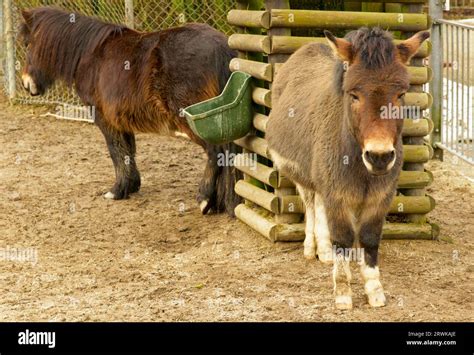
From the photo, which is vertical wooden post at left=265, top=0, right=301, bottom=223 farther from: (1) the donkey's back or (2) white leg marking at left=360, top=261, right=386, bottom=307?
(2) white leg marking at left=360, top=261, right=386, bottom=307

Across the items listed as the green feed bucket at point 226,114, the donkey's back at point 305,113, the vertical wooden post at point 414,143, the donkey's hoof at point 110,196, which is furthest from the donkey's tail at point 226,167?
the vertical wooden post at point 414,143

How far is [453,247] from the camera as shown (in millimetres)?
6660

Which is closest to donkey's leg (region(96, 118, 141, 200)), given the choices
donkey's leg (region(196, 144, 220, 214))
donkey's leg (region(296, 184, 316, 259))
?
donkey's leg (region(196, 144, 220, 214))

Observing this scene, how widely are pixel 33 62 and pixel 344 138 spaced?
4969 mm

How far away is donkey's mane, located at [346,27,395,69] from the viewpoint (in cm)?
474

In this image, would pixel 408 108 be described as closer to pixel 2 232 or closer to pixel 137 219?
pixel 137 219

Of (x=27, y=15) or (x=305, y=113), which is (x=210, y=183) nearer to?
(x=305, y=113)

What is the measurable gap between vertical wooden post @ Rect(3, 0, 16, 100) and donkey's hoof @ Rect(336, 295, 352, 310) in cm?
842

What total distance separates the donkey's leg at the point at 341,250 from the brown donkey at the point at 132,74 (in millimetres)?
2459

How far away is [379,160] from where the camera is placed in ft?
15.1

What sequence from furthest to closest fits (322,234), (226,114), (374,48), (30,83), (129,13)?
(129,13), (30,83), (226,114), (322,234), (374,48)

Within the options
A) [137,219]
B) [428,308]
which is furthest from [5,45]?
[428,308]

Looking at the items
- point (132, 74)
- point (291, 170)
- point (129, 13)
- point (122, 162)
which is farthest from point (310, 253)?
point (129, 13)

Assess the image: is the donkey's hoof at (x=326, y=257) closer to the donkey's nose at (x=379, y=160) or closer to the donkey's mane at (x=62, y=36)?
the donkey's nose at (x=379, y=160)
